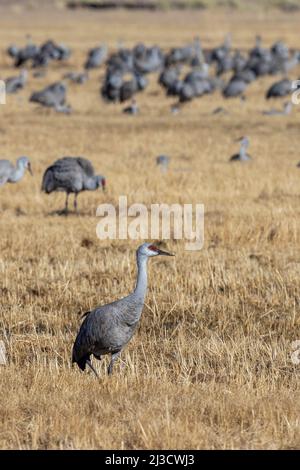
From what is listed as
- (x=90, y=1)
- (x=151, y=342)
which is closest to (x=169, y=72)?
(x=151, y=342)

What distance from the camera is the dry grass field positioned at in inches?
243

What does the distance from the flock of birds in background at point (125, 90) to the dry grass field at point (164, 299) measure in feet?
1.18

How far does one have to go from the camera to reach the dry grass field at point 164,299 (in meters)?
6.16

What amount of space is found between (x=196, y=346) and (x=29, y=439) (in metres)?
2.63

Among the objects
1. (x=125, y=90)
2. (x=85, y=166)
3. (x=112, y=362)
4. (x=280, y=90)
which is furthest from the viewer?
(x=125, y=90)

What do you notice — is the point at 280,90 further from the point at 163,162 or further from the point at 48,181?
the point at 48,181

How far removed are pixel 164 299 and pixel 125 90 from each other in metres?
20.7

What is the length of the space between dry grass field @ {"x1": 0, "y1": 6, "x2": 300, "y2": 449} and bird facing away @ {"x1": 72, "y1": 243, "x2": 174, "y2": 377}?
0.26 meters

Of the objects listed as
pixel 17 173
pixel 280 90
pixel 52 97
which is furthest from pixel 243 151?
pixel 280 90

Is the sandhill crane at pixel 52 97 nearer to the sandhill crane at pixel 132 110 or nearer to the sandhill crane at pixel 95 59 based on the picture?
the sandhill crane at pixel 132 110

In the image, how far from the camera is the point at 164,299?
32.7 ft

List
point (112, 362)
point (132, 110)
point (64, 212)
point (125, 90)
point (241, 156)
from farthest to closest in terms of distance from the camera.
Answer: point (125, 90)
point (132, 110)
point (241, 156)
point (64, 212)
point (112, 362)

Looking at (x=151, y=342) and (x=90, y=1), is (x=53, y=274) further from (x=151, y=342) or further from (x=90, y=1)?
(x=90, y=1)

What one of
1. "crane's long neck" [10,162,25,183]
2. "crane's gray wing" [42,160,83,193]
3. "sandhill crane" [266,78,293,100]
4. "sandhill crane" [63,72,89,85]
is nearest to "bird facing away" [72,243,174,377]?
"crane's gray wing" [42,160,83,193]
